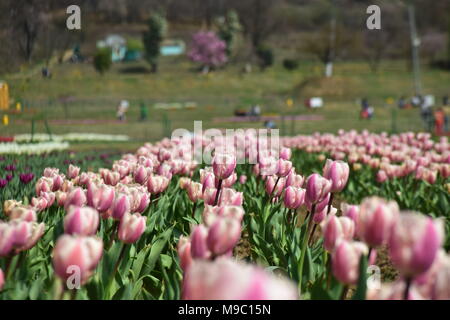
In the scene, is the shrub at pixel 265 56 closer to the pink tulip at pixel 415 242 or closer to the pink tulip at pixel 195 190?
the pink tulip at pixel 195 190

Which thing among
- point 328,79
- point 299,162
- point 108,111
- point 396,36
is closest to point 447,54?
point 396,36

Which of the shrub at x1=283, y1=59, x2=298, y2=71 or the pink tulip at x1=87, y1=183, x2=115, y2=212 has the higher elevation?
the shrub at x1=283, y1=59, x2=298, y2=71

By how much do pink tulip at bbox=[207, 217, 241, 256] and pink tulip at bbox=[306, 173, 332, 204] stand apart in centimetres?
116

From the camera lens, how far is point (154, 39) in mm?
73500

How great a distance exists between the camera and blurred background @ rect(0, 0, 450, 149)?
6609mm

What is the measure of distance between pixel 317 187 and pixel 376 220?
3.57 ft

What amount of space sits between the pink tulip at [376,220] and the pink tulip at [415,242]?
6.1 inches

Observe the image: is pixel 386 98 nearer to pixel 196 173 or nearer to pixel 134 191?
pixel 196 173

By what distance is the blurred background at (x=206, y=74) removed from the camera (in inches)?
260

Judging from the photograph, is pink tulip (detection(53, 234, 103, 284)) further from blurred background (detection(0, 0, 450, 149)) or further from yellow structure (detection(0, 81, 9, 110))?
yellow structure (detection(0, 81, 9, 110))

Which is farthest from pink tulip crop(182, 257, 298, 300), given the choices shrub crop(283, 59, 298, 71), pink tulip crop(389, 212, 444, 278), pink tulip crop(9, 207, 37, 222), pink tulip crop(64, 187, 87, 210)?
shrub crop(283, 59, 298, 71)

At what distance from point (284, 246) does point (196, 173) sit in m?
3.17

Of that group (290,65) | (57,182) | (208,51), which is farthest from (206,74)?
(57,182)

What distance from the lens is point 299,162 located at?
335 inches
